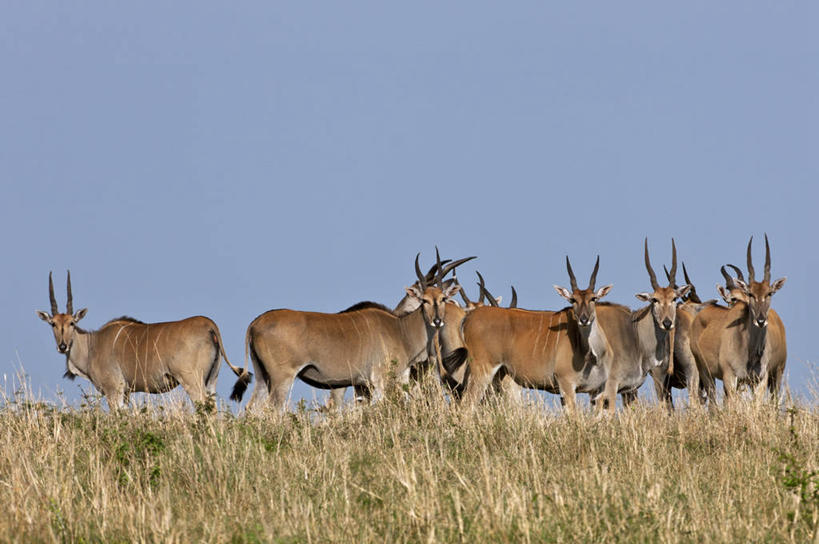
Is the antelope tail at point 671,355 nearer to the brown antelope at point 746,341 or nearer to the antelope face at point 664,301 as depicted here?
the brown antelope at point 746,341

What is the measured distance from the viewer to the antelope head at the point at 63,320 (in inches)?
717

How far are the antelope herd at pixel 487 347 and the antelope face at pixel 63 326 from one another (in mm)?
692

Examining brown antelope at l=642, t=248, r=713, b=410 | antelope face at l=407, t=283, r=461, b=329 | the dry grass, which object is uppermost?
antelope face at l=407, t=283, r=461, b=329

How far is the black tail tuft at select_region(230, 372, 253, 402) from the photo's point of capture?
1630cm

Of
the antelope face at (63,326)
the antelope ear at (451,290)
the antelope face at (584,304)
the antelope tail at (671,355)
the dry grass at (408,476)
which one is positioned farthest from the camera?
the antelope face at (63,326)

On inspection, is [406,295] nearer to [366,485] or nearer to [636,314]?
[636,314]

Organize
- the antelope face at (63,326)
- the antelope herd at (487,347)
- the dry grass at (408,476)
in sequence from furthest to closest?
the antelope face at (63,326), the antelope herd at (487,347), the dry grass at (408,476)

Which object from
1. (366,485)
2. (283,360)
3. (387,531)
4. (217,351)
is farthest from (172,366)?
(387,531)

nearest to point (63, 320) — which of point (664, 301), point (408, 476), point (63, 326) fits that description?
point (63, 326)

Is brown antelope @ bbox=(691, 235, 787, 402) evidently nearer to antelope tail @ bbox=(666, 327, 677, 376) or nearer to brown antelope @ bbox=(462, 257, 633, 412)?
antelope tail @ bbox=(666, 327, 677, 376)

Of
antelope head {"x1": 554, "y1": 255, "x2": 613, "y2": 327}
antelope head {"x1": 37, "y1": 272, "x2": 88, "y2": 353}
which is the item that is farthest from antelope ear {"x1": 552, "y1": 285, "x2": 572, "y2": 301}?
antelope head {"x1": 37, "y1": 272, "x2": 88, "y2": 353}

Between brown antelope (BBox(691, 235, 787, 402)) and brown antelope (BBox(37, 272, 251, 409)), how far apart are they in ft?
22.2

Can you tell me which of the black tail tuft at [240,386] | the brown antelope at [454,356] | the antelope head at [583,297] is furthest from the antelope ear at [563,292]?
the black tail tuft at [240,386]

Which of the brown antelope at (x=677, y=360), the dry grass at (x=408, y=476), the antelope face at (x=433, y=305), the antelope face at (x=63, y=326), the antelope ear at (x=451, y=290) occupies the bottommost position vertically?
the dry grass at (x=408, y=476)
